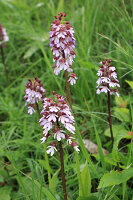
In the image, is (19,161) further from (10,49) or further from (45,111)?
(10,49)

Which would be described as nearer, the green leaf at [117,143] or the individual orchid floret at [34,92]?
the green leaf at [117,143]

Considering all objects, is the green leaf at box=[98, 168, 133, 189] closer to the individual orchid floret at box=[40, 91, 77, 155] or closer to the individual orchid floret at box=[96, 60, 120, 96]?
the individual orchid floret at box=[40, 91, 77, 155]

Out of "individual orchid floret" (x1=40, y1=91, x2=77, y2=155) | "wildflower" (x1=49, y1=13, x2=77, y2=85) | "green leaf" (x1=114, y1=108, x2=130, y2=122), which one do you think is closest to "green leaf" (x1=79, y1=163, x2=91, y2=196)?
"individual orchid floret" (x1=40, y1=91, x2=77, y2=155)

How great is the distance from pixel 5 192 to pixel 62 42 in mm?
1764

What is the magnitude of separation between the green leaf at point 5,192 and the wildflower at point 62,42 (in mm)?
1503

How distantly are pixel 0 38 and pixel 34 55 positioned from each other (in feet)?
2.41

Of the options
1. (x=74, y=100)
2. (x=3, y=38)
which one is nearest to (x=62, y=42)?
(x=74, y=100)

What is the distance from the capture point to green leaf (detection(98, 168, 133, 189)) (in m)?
1.86

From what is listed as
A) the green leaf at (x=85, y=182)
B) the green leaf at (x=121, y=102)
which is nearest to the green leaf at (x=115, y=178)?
the green leaf at (x=85, y=182)

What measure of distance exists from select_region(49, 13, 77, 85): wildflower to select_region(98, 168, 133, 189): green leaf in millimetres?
894

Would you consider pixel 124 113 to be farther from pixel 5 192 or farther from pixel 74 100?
pixel 5 192

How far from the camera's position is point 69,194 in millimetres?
2240

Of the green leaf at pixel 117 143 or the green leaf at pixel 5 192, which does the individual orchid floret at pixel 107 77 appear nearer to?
the green leaf at pixel 117 143

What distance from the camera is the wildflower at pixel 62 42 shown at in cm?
182
